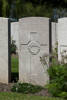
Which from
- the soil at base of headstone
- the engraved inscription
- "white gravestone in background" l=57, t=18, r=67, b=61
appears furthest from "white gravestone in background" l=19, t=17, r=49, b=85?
the soil at base of headstone

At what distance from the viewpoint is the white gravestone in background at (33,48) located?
33.5ft

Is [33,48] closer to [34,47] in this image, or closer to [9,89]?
[34,47]

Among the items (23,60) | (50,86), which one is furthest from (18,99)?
(23,60)

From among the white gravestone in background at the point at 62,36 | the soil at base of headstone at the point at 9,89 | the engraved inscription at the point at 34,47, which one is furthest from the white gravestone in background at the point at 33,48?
the soil at base of headstone at the point at 9,89

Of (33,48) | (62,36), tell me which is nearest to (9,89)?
(33,48)

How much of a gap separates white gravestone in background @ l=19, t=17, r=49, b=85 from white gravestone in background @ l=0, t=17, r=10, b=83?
435 mm

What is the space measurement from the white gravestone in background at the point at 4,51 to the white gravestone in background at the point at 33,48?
44 cm

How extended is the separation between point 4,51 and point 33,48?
897 millimetres

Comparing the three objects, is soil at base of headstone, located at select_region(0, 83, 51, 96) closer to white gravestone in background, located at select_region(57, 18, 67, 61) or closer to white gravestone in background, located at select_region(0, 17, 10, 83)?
white gravestone in background, located at select_region(0, 17, 10, 83)

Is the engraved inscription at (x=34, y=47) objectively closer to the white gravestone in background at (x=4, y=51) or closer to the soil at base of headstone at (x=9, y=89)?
the white gravestone in background at (x=4, y=51)

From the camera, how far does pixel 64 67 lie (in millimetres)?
7992

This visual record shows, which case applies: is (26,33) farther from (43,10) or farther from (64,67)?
(43,10)

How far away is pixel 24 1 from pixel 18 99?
610 inches

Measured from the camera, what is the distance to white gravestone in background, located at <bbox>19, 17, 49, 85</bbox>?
402 inches
